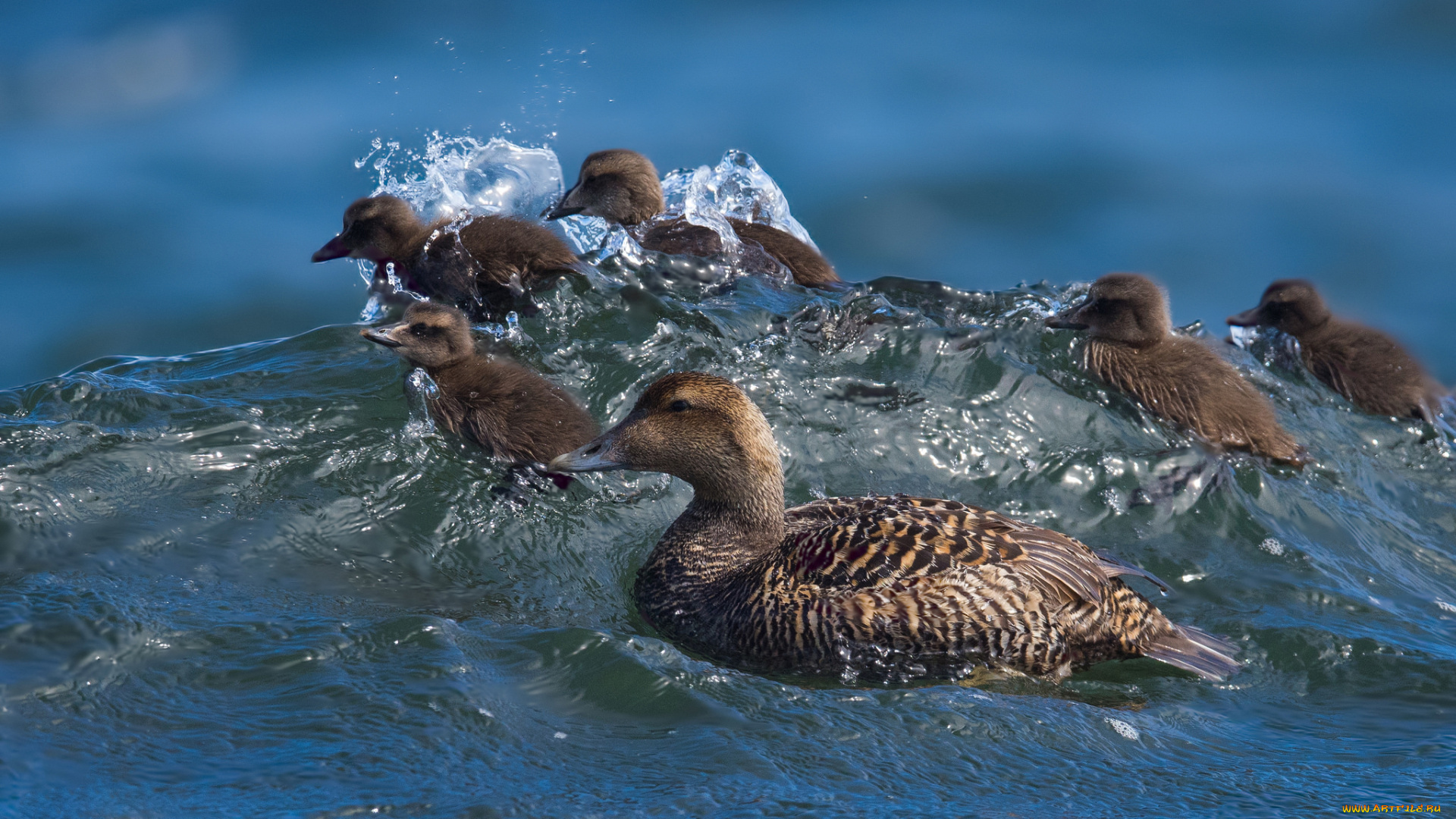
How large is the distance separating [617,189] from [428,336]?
1.78 m

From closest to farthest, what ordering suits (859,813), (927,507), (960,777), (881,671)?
1. (859,813)
2. (960,777)
3. (881,671)
4. (927,507)

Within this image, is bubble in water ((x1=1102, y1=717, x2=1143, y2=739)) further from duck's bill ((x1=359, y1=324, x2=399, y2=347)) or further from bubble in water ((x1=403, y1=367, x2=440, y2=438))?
duck's bill ((x1=359, y1=324, x2=399, y2=347))

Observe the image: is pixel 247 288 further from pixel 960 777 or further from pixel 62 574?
pixel 960 777

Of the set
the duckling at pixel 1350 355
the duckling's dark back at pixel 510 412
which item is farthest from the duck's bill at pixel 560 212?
the duckling at pixel 1350 355

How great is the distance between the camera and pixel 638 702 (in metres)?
3.79

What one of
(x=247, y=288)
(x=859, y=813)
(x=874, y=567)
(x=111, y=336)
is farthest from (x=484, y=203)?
(x=859, y=813)

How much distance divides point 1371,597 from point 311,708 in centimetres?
366

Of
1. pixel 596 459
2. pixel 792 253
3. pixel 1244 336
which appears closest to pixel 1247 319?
pixel 1244 336

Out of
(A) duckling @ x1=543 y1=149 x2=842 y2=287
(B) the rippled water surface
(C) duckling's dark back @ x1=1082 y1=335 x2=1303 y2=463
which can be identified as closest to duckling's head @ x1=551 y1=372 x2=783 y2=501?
(B) the rippled water surface

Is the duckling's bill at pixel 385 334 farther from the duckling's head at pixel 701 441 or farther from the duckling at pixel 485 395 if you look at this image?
the duckling's head at pixel 701 441

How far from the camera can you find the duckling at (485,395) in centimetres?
529

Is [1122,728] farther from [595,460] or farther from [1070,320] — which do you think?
[1070,320]

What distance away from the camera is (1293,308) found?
6840 mm

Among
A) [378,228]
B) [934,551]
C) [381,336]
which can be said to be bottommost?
[934,551]
